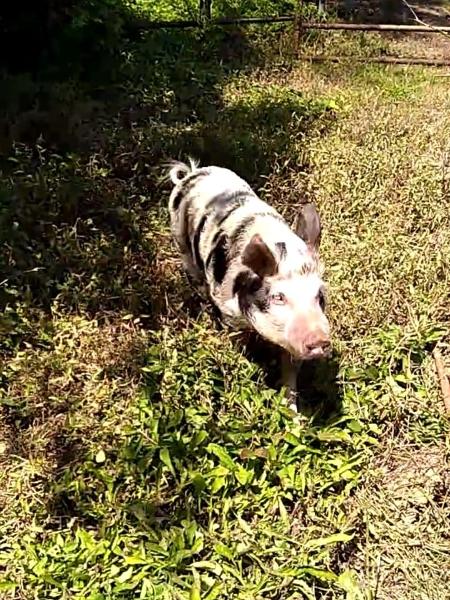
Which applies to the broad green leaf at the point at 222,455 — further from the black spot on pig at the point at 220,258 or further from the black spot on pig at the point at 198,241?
the black spot on pig at the point at 198,241

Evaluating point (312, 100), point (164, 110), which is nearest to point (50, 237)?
point (164, 110)

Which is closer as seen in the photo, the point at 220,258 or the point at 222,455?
the point at 222,455

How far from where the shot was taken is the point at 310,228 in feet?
12.9

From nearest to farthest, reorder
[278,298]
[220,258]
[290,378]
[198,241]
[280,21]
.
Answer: [278,298] → [290,378] → [220,258] → [198,241] → [280,21]

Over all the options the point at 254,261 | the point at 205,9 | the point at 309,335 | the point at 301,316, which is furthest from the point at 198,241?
the point at 205,9

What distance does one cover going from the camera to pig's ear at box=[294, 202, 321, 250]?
3895 mm

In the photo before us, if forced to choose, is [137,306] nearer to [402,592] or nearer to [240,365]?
[240,365]

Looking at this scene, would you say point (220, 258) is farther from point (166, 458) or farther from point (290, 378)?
point (166, 458)

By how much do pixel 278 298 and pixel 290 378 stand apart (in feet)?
1.61

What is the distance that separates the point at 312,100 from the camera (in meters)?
7.92

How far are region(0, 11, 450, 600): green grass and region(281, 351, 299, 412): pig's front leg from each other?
0.10m

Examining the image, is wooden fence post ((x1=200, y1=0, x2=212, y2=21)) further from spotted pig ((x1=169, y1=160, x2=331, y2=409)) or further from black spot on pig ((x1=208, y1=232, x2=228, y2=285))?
black spot on pig ((x1=208, y1=232, x2=228, y2=285))

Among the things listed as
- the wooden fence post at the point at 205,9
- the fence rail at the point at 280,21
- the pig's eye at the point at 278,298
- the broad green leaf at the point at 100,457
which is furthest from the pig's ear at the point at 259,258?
the wooden fence post at the point at 205,9

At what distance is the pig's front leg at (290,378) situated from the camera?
3.84 m
